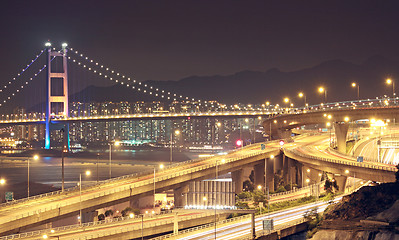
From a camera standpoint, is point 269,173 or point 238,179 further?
point 238,179

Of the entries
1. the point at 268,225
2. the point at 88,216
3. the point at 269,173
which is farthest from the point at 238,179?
the point at 268,225

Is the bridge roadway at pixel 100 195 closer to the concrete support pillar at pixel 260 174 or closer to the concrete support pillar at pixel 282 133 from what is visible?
the concrete support pillar at pixel 260 174

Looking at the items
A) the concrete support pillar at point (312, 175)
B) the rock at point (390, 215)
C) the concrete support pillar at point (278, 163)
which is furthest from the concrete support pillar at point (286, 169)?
the rock at point (390, 215)

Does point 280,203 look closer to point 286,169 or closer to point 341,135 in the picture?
point 286,169

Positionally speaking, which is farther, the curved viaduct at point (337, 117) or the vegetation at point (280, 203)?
the curved viaduct at point (337, 117)

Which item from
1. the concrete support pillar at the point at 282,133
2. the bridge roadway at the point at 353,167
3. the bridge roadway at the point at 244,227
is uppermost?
the concrete support pillar at the point at 282,133

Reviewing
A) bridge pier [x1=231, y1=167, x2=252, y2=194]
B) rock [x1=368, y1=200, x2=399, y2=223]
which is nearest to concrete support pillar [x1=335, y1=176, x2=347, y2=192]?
bridge pier [x1=231, y1=167, x2=252, y2=194]

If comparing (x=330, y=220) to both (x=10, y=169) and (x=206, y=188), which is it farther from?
(x=10, y=169)

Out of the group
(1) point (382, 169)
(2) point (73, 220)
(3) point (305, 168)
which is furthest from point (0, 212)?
(3) point (305, 168)
